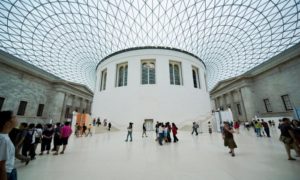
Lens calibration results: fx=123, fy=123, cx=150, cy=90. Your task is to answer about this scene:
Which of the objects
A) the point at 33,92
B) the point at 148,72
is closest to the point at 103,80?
the point at 148,72

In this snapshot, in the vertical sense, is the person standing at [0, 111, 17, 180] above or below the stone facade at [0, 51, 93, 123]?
below

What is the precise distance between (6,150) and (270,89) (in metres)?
43.1

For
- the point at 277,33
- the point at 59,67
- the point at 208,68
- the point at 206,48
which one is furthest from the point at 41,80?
the point at 277,33

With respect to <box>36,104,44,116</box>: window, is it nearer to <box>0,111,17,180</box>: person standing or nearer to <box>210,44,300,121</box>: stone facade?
<box>0,111,17,180</box>: person standing

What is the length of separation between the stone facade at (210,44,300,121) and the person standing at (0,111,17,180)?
3940 centimetres

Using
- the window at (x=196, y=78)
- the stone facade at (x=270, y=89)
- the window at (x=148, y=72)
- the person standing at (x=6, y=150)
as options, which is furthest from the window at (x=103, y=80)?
the stone facade at (x=270, y=89)

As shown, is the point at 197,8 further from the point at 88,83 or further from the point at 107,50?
the point at 88,83

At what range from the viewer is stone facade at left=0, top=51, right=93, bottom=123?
2557 cm

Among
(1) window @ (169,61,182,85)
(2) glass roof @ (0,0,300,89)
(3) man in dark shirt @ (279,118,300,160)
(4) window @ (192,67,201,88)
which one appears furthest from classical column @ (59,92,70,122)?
(3) man in dark shirt @ (279,118,300,160)

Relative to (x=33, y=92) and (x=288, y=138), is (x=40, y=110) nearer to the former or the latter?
(x=33, y=92)

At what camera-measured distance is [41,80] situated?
3319 centimetres

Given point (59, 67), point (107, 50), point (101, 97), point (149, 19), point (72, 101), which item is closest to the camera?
point (149, 19)

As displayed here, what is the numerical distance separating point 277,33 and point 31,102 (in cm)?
5666

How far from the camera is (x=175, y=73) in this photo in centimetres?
2830
